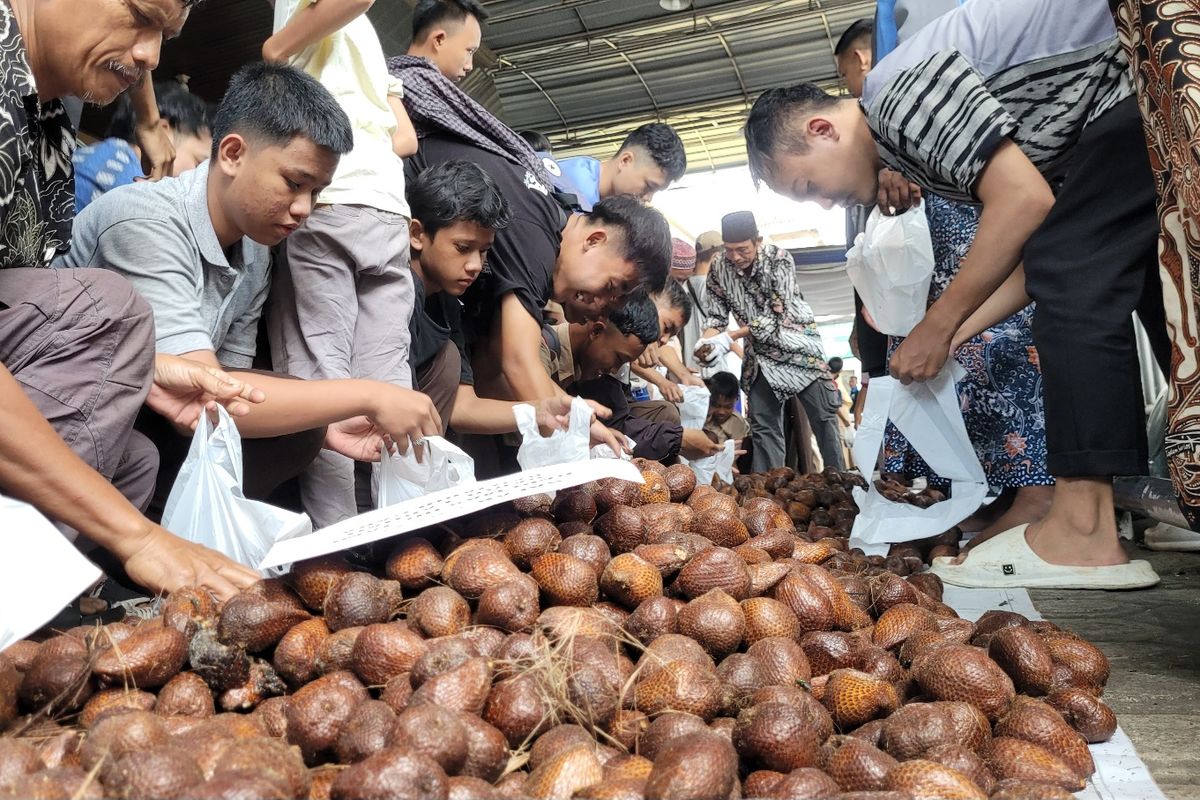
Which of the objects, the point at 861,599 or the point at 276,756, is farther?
the point at 861,599

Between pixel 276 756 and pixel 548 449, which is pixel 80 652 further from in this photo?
pixel 548 449

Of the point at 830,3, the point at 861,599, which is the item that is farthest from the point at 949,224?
the point at 830,3

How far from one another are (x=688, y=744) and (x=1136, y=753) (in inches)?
33.9

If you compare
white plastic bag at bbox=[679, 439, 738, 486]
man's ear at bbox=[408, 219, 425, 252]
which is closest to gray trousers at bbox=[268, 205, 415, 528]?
man's ear at bbox=[408, 219, 425, 252]

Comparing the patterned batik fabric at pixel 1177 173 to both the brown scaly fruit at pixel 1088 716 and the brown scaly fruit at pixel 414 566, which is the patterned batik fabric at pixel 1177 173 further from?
the brown scaly fruit at pixel 414 566

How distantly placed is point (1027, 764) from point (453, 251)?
97.8 inches

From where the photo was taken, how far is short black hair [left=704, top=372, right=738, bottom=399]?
8.20 metres

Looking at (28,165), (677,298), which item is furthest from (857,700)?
(677,298)

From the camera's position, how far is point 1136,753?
1.56m

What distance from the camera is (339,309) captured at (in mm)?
2910

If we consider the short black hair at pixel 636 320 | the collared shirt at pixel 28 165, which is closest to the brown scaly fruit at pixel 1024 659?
the collared shirt at pixel 28 165

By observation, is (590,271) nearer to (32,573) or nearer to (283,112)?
(283,112)

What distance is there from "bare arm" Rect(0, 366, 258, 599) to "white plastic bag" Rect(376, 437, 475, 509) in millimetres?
523

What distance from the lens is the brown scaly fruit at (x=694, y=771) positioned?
1.15 metres
